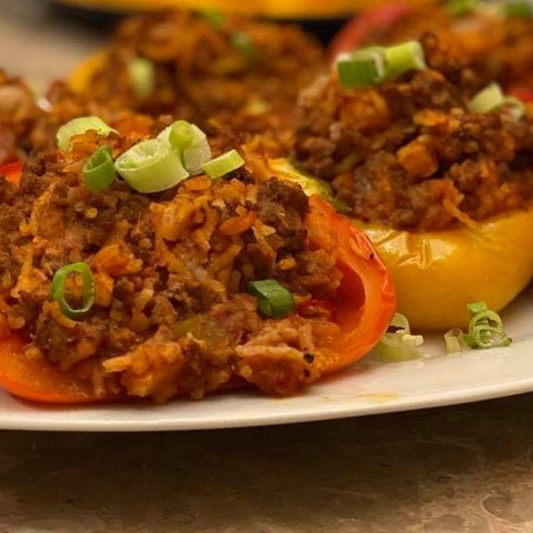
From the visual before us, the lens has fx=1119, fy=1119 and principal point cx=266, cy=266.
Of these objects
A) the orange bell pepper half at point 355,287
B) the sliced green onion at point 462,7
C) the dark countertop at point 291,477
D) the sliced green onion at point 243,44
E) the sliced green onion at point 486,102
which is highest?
the sliced green onion at point 486,102

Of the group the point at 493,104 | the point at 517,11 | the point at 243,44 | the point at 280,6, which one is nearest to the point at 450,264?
the point at 493,104

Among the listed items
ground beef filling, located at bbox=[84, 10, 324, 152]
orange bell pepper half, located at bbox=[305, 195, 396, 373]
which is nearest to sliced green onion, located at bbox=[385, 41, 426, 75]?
orange bell pepper half, located at bbox=[305, 195, 396, 373]

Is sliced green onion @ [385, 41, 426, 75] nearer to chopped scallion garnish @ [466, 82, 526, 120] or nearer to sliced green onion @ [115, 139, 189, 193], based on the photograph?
chopped scallion garnish @ [466, 82, 526, 120]

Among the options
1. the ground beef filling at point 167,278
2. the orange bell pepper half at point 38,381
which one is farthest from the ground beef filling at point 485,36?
the orange bell pepper half at point 38,381

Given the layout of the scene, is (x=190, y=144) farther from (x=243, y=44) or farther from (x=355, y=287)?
(x=243, y=44)

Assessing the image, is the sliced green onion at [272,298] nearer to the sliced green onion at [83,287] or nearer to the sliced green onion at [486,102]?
the sliced green onion at [83,287]
